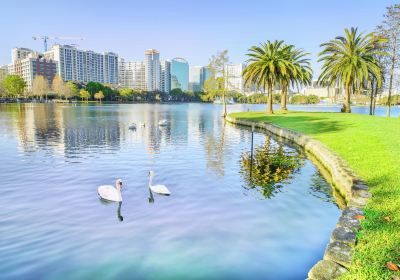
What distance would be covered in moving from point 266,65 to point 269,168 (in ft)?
108

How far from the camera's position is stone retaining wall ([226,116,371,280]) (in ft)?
18.8

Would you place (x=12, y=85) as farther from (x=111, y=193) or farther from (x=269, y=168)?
(x=111, y=193)

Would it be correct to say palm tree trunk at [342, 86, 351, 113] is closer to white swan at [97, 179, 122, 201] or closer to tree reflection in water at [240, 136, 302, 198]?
tree reflection in water at [240, 136, 302, 198]

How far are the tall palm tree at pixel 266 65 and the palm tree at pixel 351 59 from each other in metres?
6.51

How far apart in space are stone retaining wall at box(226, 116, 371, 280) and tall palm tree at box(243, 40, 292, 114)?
103ft

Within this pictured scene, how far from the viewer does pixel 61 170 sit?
16.2 m

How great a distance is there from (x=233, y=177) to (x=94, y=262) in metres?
9.22

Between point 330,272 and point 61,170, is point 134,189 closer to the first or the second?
point 61,170

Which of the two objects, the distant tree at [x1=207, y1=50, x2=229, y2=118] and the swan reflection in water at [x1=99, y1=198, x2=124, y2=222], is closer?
the swan reflection in water at [x1=99, y1=198, x2=124, y2=222]

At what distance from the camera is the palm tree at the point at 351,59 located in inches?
1672

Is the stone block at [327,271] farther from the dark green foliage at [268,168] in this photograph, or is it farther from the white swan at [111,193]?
the white swan at [111,193]

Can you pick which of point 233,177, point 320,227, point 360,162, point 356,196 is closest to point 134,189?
point 233,177

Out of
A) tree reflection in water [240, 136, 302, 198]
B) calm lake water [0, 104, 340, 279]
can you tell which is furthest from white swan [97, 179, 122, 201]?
tree reflection in water [240, 136, 302, 198]

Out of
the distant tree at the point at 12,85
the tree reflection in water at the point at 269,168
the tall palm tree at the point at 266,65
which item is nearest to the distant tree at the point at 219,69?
the tall palm tree at the point at 266,65
